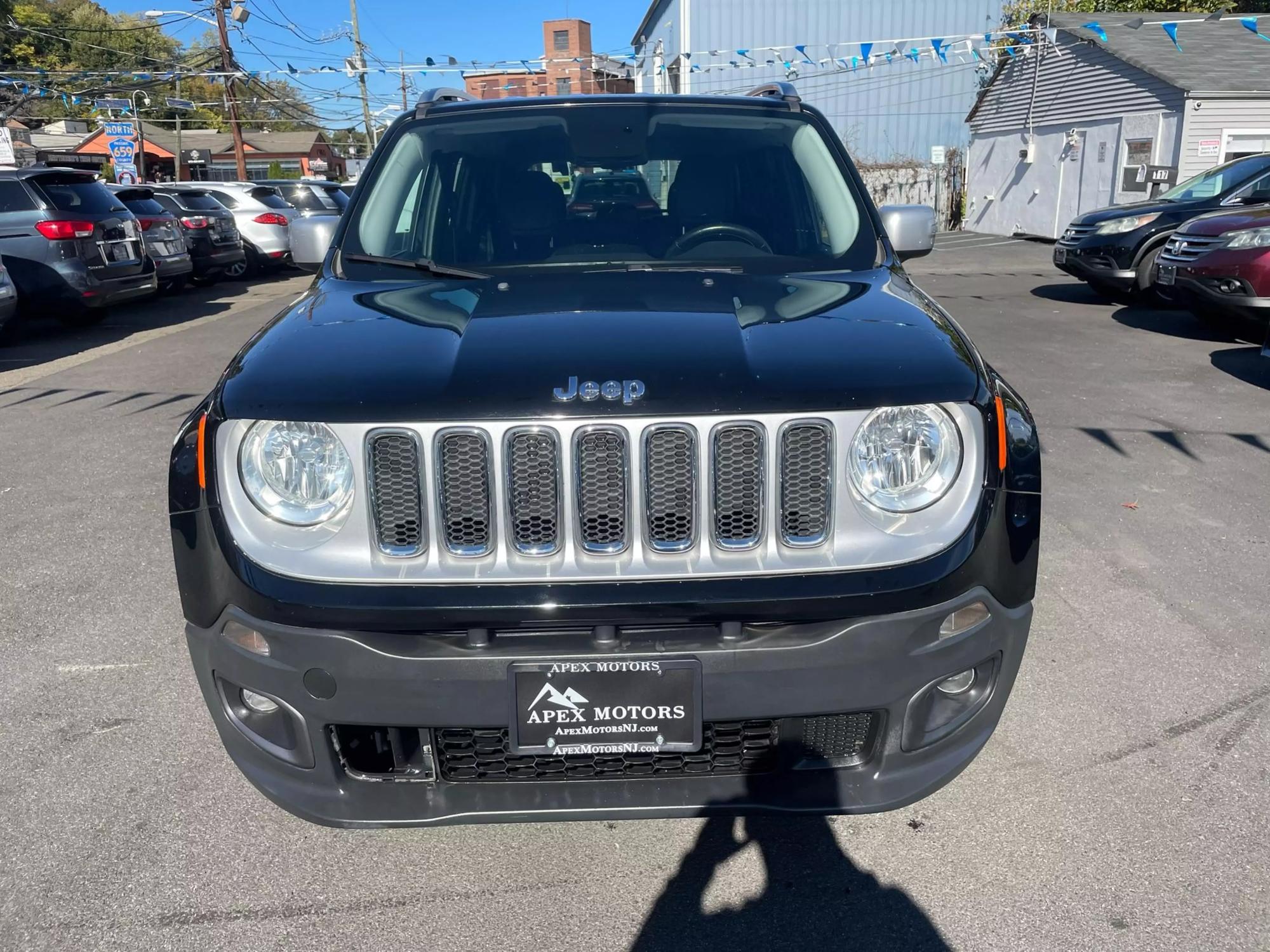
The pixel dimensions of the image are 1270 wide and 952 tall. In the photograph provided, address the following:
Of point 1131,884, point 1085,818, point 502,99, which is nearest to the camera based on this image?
point 1131,884

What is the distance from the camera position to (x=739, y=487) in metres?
2.09

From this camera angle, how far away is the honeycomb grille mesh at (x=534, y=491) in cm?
204

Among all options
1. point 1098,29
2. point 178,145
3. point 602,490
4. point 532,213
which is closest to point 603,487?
point 602,490

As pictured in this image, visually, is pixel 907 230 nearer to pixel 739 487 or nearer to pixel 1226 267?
pixel 739 487

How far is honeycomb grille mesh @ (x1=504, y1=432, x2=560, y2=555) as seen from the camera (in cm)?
204

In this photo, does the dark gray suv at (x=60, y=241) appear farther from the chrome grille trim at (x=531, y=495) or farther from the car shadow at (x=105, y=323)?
the chrome grille trim at (x=531, y=495)

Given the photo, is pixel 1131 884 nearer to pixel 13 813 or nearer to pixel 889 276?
pixel 889 276

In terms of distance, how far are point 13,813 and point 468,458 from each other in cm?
176

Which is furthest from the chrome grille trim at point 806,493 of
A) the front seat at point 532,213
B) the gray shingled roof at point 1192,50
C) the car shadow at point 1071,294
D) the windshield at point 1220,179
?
the gray shingled roof at point 1192,50

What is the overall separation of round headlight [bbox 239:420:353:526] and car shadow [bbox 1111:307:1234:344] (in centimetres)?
982

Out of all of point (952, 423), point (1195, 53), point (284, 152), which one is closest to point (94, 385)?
point (952, 423)

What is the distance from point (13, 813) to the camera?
2736 millimetres

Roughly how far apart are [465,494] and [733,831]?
1.18 meters

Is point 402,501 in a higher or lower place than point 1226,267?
higher
